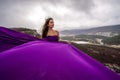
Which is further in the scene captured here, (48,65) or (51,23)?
(51,23)

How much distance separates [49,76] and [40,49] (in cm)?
122

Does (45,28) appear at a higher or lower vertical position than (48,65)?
higher

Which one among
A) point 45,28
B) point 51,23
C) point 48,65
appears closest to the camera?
point 48,65

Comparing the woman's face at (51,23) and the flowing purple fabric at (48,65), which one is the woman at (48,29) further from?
the flowing purple fabric at (48,65)

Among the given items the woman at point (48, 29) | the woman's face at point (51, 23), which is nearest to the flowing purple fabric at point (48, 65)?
the woman at point (48, 29)

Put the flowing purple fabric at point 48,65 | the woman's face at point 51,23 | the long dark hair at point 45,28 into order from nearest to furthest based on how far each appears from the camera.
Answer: the flowing purple fabric at point 48,65
the woman's face at point 51,23
the long dark hair at point 45,28

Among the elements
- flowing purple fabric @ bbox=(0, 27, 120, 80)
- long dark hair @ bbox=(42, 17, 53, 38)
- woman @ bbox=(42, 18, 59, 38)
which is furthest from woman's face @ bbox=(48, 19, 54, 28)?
flowing purple fabric @ bbox=(0, 27, 120, 80)

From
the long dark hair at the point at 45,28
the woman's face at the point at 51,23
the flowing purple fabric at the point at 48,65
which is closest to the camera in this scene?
the flowing purple fabric at the point at 48,65

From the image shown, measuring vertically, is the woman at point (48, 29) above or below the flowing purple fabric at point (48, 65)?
above

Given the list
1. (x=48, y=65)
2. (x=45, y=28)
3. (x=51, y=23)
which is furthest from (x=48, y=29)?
(x=48, y=65)

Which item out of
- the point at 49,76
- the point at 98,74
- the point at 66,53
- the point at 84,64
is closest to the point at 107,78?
the point at 98,74

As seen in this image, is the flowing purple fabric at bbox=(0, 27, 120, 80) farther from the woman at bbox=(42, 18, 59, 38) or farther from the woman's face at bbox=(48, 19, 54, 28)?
the woman's face at bbox=(48, 19, 54, 28)

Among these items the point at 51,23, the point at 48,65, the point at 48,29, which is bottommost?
the point at 48,65

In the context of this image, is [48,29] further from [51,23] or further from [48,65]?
[48,65]
